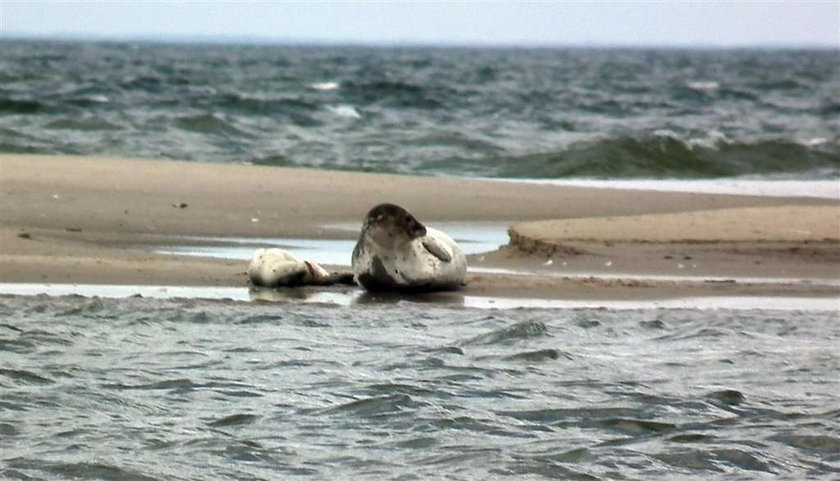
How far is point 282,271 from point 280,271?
0.04 ft

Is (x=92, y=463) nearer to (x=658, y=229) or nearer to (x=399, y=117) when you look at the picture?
(x=658, y=229)

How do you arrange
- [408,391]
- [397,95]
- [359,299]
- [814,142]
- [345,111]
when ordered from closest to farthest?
[408,391], [359,299], [814,142], [345,111], [397,95]

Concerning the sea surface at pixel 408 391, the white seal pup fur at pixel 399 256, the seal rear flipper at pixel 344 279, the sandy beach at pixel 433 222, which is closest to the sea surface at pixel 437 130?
the sandy beach at pixel 433 222

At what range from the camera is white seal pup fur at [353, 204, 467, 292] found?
26.0 feet

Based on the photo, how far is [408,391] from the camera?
559 cm

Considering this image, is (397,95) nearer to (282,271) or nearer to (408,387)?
(282,271)

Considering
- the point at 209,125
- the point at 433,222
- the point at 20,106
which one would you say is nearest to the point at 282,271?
the point at 433,222

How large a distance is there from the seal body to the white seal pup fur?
278mm

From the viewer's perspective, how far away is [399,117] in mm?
25516

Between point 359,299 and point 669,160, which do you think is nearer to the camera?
point 359,299

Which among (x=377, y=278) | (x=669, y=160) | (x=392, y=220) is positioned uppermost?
(x=669, y=160)

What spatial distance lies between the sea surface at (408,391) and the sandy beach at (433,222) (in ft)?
3.21

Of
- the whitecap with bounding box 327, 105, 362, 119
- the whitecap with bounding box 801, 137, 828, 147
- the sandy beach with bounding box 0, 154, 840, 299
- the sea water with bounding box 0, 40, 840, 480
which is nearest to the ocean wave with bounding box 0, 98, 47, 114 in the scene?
the whitecap with bounding box 327, 105, 362, 119

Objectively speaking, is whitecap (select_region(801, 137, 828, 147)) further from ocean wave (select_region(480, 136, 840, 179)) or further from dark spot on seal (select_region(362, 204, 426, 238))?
dark spot on seal (select_region(362, 204, 426, 238))
